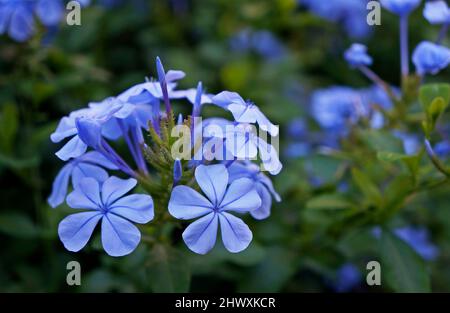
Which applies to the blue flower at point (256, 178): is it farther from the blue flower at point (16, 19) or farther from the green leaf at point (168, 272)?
the blue flower at point (16, 19)

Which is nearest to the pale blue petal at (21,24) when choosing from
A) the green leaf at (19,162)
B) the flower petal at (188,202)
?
the green leaf at (19,162)

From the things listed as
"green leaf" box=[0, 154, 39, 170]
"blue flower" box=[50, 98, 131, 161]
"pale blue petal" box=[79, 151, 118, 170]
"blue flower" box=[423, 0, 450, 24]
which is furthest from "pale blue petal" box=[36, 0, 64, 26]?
"blue flower" box=[423, 0, 450, 24]

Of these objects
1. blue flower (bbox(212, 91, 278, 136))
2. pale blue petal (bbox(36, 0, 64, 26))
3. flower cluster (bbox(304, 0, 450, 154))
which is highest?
pale blue petal (bbox(36, 0, 64, 26))

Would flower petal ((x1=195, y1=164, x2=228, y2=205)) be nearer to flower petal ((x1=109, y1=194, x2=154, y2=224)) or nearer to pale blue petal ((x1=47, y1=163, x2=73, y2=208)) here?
flower petal ((x1=109, y1=194, x2=154, y2=224))

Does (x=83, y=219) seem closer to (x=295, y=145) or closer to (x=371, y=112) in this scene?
(x=371, y=112)

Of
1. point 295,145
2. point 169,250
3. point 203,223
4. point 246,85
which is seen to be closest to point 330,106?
point 295,145

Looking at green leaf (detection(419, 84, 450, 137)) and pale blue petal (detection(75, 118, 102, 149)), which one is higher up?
green leaf (detection(419, 84, 450, 137))

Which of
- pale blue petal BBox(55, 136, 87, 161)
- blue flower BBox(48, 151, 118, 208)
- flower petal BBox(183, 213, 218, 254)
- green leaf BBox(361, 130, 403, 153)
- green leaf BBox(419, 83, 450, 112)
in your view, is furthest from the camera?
green leaf BBox(361, 130, 403, 153)
